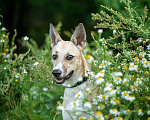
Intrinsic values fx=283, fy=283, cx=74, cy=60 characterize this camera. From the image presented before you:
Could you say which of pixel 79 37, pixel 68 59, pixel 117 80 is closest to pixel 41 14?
pixel 79 37

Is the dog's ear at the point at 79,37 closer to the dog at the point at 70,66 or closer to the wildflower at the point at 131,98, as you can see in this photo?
the dog at the point at 70,66

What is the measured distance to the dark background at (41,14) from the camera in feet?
35.4

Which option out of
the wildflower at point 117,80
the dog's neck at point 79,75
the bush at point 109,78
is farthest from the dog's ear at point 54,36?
the wildflower at point 117,80

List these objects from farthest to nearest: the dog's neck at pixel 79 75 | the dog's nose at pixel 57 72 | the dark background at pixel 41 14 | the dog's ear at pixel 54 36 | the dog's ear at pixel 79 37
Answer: the dark background at pixel 41 14 → the dog's ear at pixel 54 36 → the dog's ear at pixel 79 37 → the dog's neck at pixel 79 75 → the dog's nose at pixel 57 72

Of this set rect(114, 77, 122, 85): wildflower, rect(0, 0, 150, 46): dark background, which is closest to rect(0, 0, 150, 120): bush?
rect(114, 77, 122, 85): wildflower

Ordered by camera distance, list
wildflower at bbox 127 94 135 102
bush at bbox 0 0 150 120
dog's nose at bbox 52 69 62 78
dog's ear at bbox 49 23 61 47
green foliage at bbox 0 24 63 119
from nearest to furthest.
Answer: wildflower at bbox 127 94 135 102 < bush at bbox 0 0 150 120 < dog's nose at bbox 52 69 62 78 < dog's ear at bbox 49 23 61 47 < green foliage at bbox 0 24 63 119

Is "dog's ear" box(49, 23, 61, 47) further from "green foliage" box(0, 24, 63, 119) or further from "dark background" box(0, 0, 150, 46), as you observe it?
"dark background" box(0, 0, 150, 46)

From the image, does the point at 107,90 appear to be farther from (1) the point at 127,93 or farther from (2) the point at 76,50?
(2) the point at 76,50

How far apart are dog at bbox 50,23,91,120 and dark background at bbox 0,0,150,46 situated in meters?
6.32

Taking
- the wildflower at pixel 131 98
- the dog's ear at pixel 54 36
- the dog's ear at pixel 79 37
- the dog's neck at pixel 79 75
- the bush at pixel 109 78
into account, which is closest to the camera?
the wildflower at pixel 131 98

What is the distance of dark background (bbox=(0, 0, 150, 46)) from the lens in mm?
10787

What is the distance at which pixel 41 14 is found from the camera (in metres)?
12.5

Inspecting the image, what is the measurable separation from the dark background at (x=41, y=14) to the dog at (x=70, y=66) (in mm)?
6322

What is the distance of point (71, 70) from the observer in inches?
144
